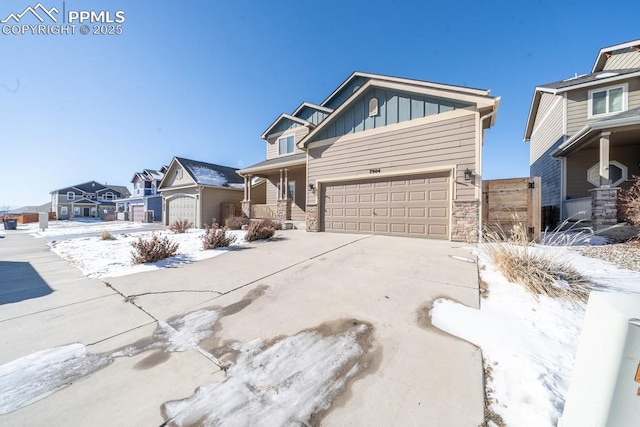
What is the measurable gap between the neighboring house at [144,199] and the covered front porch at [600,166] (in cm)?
2789

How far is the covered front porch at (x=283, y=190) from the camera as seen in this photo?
11.8 metres

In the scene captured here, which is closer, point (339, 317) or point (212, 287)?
point (339, 317)

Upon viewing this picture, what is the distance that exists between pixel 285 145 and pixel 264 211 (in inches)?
174

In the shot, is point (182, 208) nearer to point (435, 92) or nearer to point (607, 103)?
point (435, 92)

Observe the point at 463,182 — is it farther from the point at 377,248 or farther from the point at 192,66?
the point at 192,66

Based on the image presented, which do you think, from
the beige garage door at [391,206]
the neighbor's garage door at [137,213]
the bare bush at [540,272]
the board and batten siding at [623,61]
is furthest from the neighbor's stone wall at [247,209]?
the board and batten siding at [623,61]

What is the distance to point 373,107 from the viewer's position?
8.16m

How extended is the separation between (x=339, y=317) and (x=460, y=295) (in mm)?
1709

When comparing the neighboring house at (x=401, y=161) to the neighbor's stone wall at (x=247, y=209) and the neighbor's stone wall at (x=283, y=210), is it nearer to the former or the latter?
the neighbor's stone wall at (x=283, y=210)

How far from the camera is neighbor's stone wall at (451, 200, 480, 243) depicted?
6262mm

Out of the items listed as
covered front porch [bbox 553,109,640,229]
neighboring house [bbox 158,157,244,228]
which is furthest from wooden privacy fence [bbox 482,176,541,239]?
neighboring house [bbox 158,157,244,228]

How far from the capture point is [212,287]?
368cm

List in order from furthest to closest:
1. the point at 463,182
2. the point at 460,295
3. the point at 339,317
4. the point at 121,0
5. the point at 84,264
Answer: the point at 121,0 < the point at 463,182 < the point at 84,264 < the point at 460,295 < the point at 339,317


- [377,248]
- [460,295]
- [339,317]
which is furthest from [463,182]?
[339,317]
